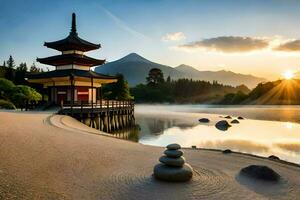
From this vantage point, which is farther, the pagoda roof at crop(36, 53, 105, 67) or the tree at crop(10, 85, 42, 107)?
the tree at crop(10, 85, 42, 107)

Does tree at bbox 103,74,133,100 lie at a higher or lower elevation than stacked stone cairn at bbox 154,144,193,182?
higher

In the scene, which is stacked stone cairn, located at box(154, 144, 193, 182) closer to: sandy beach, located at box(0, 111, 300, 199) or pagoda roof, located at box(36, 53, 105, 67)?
sandy beach, located at box(0, 111, 300, 199)

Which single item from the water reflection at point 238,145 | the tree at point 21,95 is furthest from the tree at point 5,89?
the water reflection at point 238,145

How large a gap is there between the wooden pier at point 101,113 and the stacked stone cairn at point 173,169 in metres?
25.0

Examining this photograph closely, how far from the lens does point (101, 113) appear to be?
131ft

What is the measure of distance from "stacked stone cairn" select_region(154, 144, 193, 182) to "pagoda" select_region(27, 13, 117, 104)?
101 feet

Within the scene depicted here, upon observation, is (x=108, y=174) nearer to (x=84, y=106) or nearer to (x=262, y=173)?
(x=262, y=173)

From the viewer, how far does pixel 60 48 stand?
4628cm

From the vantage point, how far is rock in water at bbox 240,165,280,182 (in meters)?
12.8

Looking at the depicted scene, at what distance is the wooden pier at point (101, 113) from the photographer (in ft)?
119

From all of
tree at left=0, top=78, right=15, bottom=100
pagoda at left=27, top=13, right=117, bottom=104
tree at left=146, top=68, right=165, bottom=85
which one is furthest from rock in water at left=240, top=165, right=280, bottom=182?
tree at left=146, top=68, right=165, bottom=85

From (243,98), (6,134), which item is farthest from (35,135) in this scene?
(243,98)

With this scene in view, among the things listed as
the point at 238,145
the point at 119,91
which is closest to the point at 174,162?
the point at 238,145

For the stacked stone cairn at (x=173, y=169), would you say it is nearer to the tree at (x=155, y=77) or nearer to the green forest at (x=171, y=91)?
the green forest at (x=171, y=91)
